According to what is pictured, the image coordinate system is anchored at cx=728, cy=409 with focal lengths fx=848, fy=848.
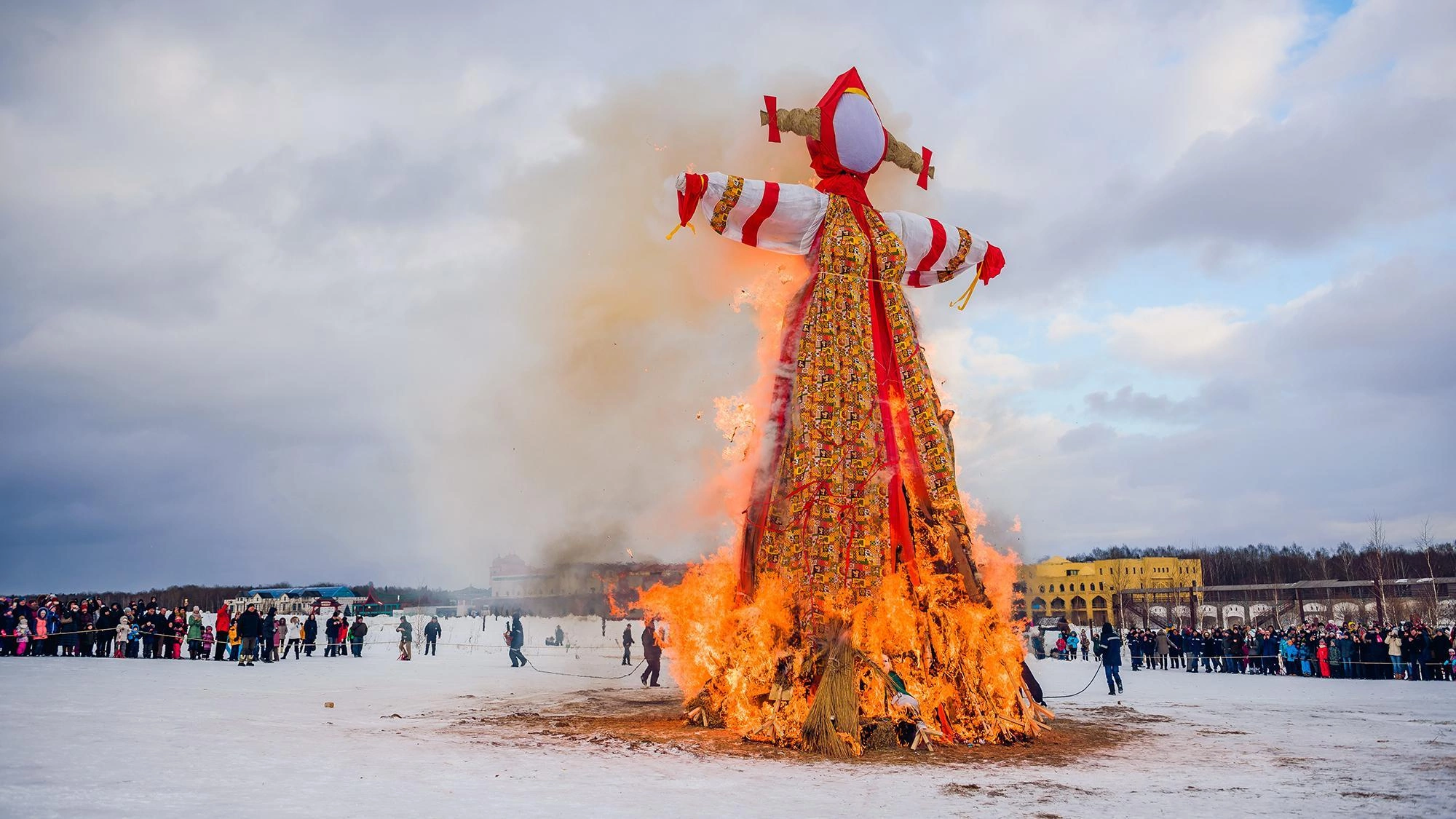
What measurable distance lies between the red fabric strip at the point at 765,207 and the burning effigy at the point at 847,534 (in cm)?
2

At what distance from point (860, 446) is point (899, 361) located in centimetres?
140

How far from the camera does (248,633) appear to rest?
20547mm

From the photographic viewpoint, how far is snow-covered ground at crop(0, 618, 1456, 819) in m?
6.17

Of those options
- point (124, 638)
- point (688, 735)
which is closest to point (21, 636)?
point (124, 638)

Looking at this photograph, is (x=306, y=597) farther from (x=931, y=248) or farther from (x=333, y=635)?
(x=931, y=248)

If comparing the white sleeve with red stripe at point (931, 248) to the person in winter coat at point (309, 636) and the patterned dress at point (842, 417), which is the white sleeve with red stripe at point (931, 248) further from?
the person in winter coat at point (309, 636)

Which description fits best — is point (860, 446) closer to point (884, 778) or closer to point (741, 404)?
point (741, 404)

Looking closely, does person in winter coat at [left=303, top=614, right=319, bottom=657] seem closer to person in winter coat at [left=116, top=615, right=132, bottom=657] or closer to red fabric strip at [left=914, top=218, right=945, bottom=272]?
person in winter coat at [left=116, top=615, right=132, bottom=657]

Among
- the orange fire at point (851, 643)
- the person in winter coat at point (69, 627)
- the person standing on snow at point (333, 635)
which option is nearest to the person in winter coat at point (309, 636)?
the person standing on snow at point (333, 635)

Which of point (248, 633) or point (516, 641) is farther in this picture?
point (516, 641)

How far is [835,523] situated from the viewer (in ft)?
32.1

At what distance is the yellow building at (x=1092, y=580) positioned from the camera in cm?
7312

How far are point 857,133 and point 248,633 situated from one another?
18732 millimetres

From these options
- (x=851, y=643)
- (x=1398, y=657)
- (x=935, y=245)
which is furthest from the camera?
(x=1398, y=657)
